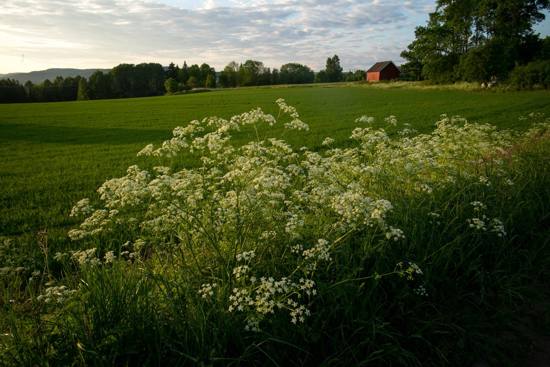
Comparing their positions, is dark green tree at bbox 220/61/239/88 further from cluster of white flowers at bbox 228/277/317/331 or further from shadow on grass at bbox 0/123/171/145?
cluster of white flowers at bbox 228/277/317/331

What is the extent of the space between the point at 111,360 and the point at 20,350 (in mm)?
716

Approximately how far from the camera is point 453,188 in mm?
6078

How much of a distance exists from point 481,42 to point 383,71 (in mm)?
51043

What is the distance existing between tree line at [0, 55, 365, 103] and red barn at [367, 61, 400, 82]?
1053 centimetres

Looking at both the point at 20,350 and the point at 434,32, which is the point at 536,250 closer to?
the point at 20,350

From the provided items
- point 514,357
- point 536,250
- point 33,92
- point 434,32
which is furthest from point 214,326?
point 33,92

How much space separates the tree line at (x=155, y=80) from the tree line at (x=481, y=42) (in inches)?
2448

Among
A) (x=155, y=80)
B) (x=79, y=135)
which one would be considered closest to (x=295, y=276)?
(x=79, y=135)

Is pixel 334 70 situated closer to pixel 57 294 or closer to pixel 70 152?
pixel 70 152

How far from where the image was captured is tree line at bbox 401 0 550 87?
51688 mm

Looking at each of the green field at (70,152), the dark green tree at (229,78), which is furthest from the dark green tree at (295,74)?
the green field at (70,152)

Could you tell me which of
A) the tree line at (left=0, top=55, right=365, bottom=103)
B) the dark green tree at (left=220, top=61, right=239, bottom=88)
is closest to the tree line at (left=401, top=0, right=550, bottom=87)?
the tree line at (left=0, top=55, right=365, bottom=103)

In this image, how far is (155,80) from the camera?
120 meters

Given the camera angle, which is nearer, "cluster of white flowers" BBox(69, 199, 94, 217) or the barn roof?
"cluster of white flowers" BBox(69, 199, 94, 217)
